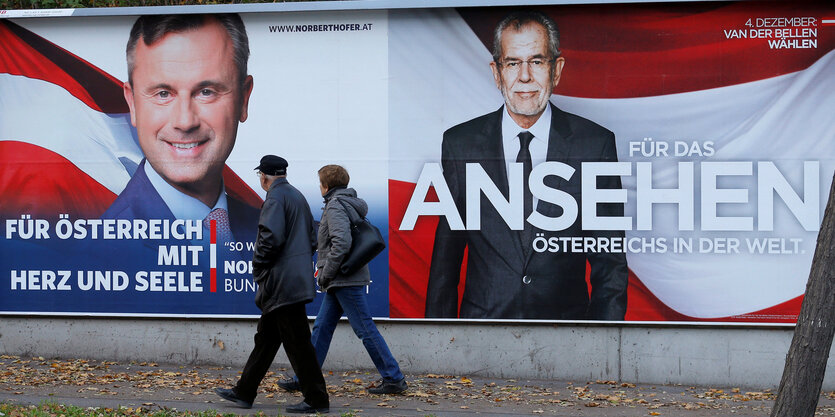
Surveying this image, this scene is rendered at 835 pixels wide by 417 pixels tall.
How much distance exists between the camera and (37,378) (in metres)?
8.43

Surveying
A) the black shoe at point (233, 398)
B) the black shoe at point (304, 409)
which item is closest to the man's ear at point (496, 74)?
the black shoe at point (304, 409)

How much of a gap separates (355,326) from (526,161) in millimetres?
2400

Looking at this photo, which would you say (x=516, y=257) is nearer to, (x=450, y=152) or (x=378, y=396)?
(x=450, y=152)

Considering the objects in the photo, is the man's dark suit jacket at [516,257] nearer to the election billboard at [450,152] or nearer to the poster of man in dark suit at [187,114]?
the election billboard at [450,152]

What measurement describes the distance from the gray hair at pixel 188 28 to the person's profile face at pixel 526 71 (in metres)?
2.52

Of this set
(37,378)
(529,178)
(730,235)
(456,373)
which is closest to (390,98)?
(529,178)

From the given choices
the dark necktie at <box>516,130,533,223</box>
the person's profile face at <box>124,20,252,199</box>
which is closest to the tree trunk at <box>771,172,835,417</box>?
the dark necktie at <box>516,130,533,223</box>

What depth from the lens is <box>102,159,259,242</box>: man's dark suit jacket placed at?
9219mm

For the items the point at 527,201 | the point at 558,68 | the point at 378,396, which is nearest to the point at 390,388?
the point at 378,396

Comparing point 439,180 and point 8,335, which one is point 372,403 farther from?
point 8,335

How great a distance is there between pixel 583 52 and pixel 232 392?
4.52 m

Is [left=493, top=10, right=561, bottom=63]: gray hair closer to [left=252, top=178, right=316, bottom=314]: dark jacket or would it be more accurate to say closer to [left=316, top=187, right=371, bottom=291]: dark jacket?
[left=316, top=187, right=371, bottom=291]: dark jacket

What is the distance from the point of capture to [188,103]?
30.3 ft

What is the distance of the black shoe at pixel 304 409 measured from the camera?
7242 mm
